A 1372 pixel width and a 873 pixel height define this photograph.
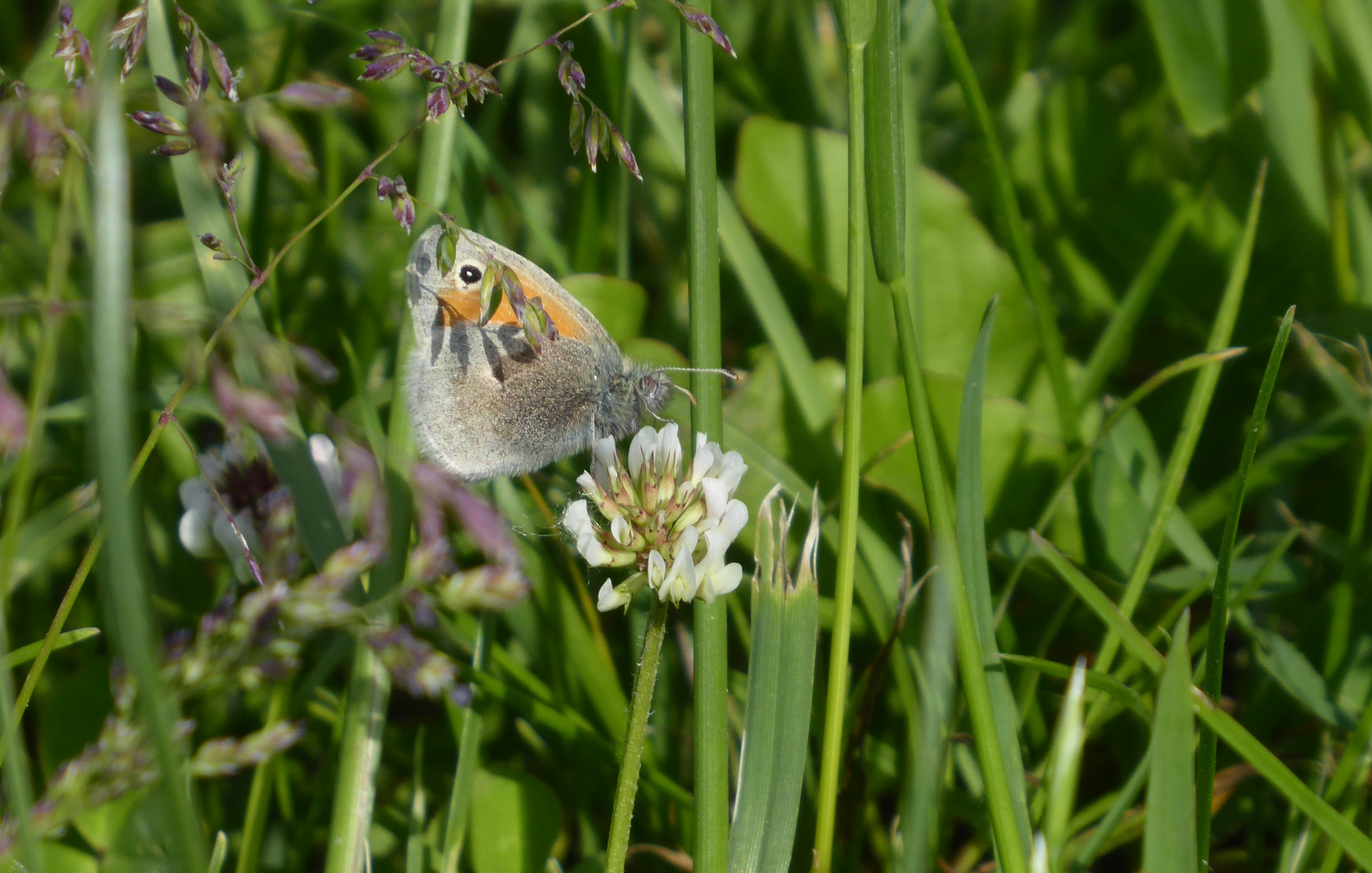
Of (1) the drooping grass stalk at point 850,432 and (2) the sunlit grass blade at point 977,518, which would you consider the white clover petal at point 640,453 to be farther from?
(2) the sunlit grass blade at point 977,518

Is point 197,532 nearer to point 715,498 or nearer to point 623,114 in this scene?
point 715,498

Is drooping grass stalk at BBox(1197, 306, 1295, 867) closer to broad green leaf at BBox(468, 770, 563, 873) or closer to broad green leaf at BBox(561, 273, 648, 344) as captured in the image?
broad green leaf at BBox(468, 770, 563, 873)

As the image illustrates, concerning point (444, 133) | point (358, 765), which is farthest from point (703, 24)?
point (358, 765)

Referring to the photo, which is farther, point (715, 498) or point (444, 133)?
point (444, 133)

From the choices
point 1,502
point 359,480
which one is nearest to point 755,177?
point 359,480

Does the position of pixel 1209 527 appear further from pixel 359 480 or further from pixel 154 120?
pixel 154 120

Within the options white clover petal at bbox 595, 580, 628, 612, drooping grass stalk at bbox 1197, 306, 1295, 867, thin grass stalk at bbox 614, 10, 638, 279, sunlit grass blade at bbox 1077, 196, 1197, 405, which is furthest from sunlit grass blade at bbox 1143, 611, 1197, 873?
thin grass stalk at bbox 614, 10, 638, 279

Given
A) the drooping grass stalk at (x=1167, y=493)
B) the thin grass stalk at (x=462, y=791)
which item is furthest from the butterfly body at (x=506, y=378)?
the drooping grass stalk at (x=1167, y=493)
